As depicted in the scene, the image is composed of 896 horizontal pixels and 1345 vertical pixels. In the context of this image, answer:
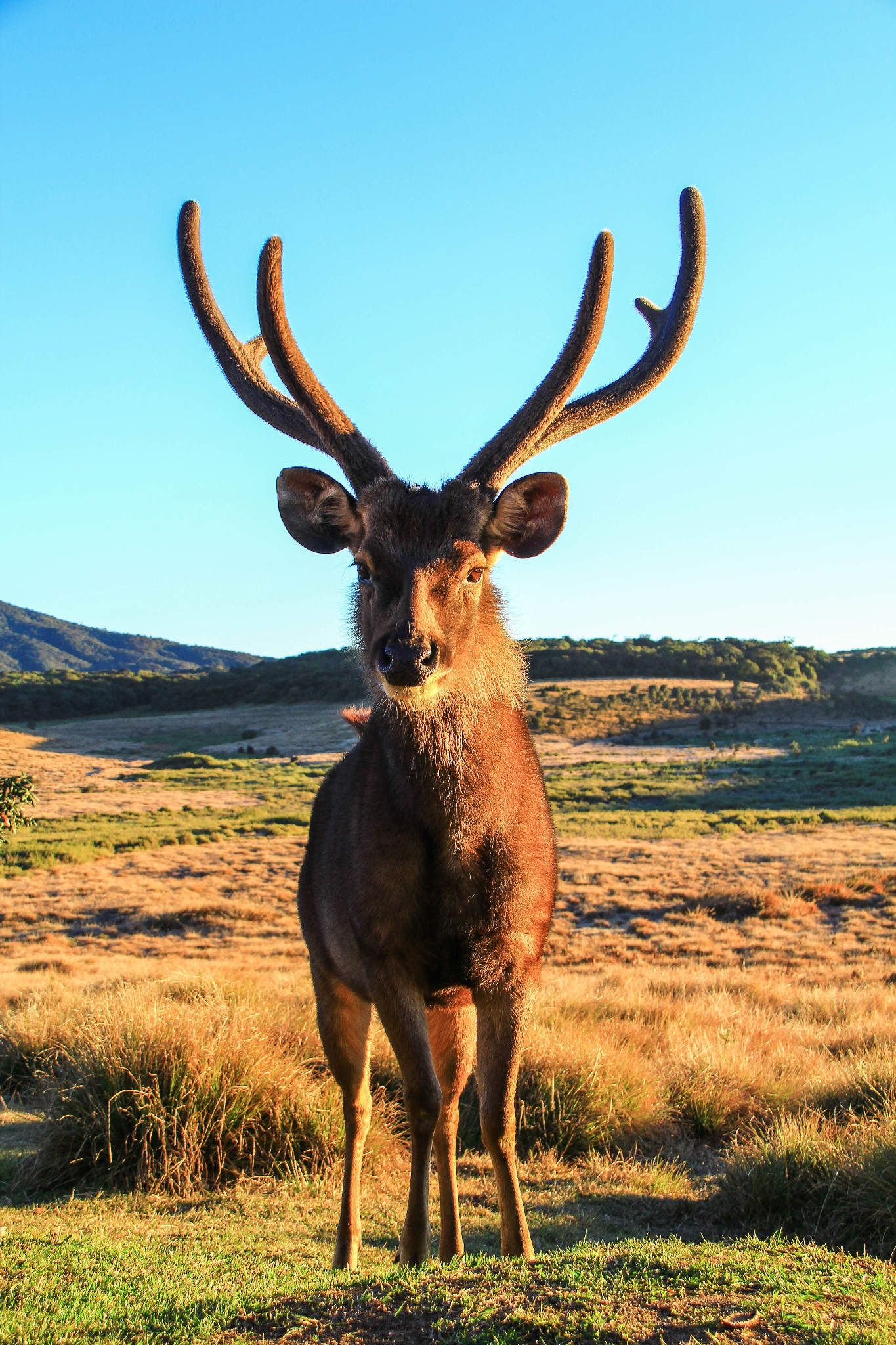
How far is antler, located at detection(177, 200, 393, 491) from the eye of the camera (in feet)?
15.0

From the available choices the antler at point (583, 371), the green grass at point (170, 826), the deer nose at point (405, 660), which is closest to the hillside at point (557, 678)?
the green grass at point (170, 826)

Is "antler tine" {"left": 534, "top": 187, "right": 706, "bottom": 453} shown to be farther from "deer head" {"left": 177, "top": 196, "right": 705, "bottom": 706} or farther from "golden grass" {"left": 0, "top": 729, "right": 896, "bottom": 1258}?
"golden grass" {"left": 0, "top": 729, "right": 896, "bottom": 1258}

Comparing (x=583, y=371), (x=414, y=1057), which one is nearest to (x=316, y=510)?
(x=583, y=371)

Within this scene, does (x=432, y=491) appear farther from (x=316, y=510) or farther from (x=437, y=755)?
(x=437, y=755)

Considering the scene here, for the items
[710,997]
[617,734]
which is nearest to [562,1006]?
[710,997]

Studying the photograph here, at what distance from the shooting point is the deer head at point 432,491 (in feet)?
13.3

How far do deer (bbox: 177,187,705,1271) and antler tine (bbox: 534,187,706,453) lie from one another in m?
0.01

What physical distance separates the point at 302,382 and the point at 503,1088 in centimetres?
361

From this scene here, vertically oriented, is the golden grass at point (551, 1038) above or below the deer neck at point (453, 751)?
below

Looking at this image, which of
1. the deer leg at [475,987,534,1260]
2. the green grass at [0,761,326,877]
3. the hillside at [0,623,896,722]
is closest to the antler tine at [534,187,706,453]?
the deer leg at [475,987,534,1260]

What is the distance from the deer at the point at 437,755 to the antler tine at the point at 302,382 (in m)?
0.01

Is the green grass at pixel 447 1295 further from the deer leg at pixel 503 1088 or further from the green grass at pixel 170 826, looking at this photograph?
the green grass at pixel 170 826

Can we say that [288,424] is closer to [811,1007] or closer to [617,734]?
[811,1007]

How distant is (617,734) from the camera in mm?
79312
